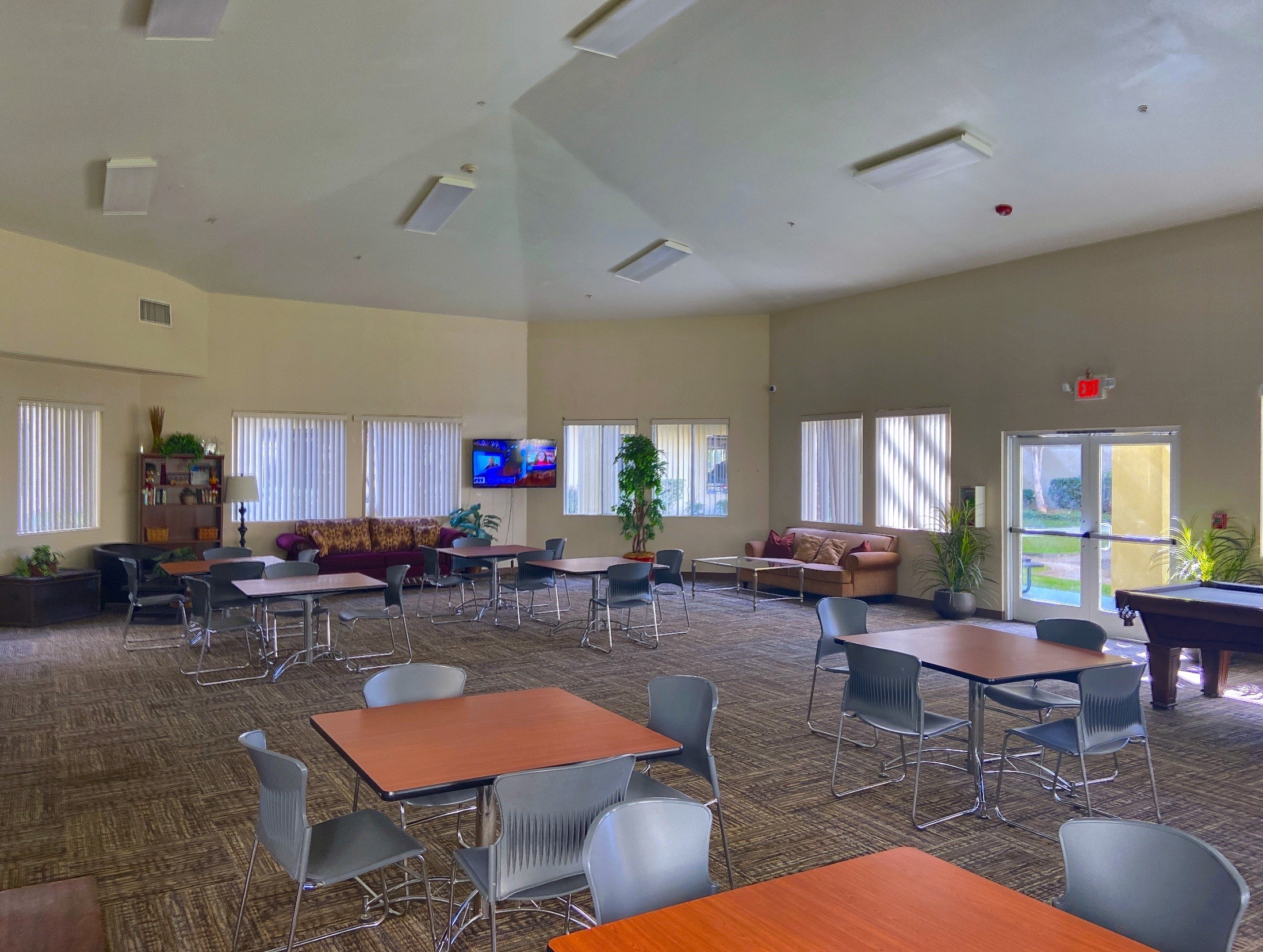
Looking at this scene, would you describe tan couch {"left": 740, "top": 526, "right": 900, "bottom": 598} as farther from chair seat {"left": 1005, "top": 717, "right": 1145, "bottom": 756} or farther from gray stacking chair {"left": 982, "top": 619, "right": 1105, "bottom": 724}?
chair seat {"left": 1005, "top": 717, "right": 1145, "bottom": 756}

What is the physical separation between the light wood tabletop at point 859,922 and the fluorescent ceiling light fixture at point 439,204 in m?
7.86

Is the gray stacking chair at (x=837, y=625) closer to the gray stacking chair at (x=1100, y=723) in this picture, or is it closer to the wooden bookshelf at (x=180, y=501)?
the gray stacking chair at (x=1100, y=723)

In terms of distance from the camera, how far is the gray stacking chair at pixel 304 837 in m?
2.72

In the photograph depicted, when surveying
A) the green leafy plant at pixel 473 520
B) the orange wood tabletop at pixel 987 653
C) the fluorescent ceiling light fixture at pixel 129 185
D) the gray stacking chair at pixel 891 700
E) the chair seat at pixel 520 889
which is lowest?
the chair seat at pixel 520 889

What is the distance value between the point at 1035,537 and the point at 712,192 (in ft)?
16.8

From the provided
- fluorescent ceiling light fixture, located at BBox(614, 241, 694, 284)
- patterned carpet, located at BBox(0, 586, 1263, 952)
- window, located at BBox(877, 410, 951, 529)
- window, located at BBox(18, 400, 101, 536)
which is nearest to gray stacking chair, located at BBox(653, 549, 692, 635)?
patterned carpet, located at BBox(0, 586, 1263, 952)

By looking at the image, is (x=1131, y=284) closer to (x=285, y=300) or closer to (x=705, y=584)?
(x=705, y=584)

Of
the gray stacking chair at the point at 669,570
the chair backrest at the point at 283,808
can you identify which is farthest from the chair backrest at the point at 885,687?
the gray stacking chair at the point at 669,570

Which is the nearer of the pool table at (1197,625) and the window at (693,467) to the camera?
the pool table at (1197,625)

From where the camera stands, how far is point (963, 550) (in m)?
10.0

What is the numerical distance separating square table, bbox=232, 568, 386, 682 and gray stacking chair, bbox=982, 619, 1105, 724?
454cm

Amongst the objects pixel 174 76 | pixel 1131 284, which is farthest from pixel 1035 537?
pixel 174 76

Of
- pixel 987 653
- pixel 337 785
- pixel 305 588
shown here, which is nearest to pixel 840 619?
pixel 987 653

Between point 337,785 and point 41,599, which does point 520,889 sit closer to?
point 337,785
